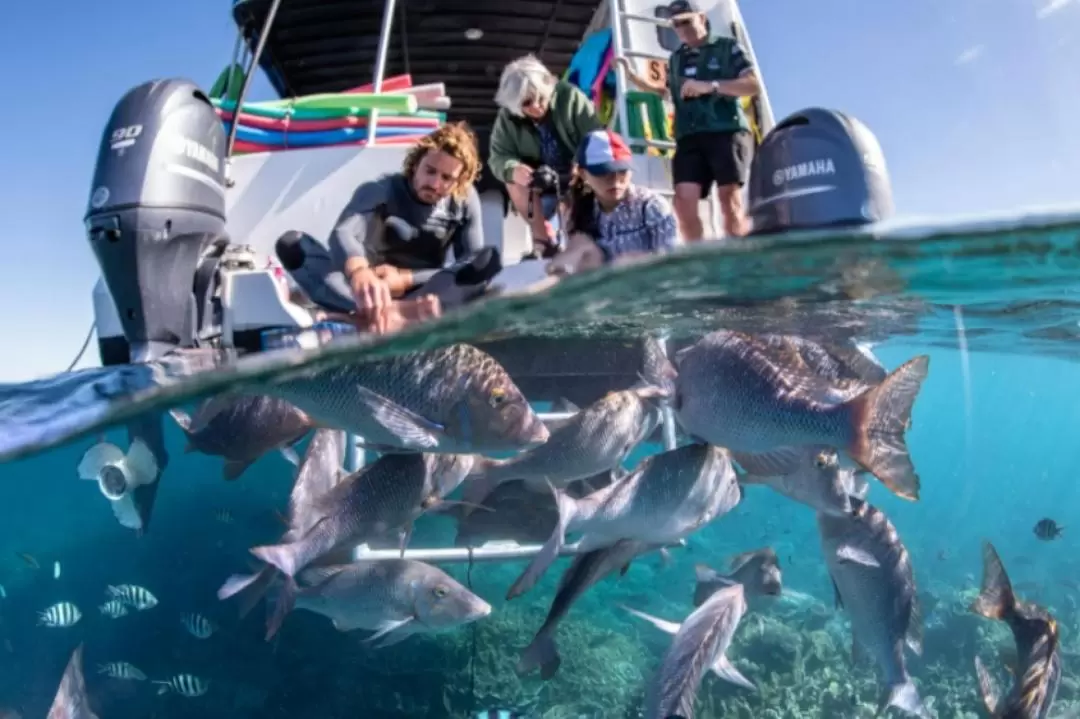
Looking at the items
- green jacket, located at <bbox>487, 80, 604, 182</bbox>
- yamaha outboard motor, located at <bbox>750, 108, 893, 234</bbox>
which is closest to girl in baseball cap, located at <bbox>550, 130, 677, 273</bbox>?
yamaha outboard motor, located at <bbox>750, 108, 893, 234</bbox>

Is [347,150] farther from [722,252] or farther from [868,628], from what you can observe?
[868,628]

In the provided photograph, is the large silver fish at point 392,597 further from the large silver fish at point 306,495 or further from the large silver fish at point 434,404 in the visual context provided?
the large silver fish at point 434,404

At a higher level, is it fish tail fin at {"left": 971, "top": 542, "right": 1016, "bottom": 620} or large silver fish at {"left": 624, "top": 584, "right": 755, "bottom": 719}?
large silver fish at {"left": 624, "top": 584, "right": 755, "bottom": 719}

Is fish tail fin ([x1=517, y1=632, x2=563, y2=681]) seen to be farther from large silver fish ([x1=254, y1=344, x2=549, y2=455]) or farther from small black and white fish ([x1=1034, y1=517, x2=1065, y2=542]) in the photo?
small black and white fish ([x1=1034, y1=517, x2=1065, y2=542])

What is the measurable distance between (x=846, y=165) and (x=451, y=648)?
5.52 m

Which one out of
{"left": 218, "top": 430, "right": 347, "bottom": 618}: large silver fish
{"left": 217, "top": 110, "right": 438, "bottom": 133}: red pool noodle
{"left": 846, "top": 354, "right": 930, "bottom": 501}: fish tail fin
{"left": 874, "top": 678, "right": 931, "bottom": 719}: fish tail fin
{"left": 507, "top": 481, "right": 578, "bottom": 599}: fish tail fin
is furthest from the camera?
{"left": 217, "top": 110, "right": 438, "bottom": 133}: red pool noodle

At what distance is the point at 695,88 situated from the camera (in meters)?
6.05

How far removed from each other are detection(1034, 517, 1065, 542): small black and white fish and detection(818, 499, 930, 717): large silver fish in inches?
217

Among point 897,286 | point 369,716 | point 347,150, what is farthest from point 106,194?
point 897,286

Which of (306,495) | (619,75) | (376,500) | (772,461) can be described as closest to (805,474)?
(772,461)

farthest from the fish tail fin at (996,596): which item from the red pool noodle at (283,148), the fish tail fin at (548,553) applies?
the red pool noodle at (283,148)

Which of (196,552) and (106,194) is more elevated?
(106,194)

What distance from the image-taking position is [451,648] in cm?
754

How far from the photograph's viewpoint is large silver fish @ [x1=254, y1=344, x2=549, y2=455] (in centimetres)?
390
